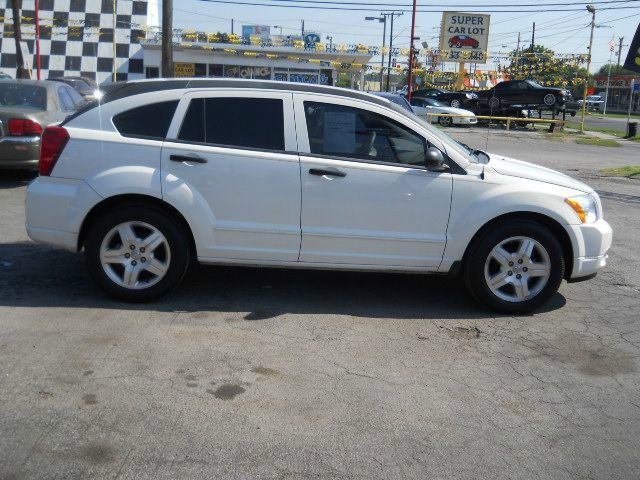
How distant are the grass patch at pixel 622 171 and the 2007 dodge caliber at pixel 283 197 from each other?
429 inches

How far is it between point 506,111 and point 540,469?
34487 mm

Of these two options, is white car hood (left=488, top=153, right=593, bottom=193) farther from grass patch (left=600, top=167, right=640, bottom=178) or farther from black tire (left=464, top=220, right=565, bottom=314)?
grass patch (left=600, top=167, right=640, bottom=178)

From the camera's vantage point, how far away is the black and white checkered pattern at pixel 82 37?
3198 cm

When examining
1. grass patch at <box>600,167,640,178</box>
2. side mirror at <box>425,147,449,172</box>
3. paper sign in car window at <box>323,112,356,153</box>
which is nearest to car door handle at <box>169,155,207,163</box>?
paper sign in car window at <box>323,112,356,153</box>

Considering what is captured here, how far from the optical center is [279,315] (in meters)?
5.32

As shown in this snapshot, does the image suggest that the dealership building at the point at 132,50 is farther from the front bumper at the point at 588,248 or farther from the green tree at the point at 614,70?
the green tree at the point at 614,70

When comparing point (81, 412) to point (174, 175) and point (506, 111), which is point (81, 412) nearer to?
point (174, 175)

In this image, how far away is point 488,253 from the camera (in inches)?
215

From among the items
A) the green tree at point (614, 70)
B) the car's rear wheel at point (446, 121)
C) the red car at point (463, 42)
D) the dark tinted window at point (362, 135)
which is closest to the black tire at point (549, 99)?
the car's rear wheel at point (446, 121)

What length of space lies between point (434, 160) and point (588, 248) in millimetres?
1438

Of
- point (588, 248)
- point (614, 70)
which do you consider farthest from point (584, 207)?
point (614, 70)

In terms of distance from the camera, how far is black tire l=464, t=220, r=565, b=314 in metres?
5.46

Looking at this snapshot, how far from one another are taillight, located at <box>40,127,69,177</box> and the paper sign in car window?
1.98 meters

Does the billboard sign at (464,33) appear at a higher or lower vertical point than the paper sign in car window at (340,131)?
Result: higher
